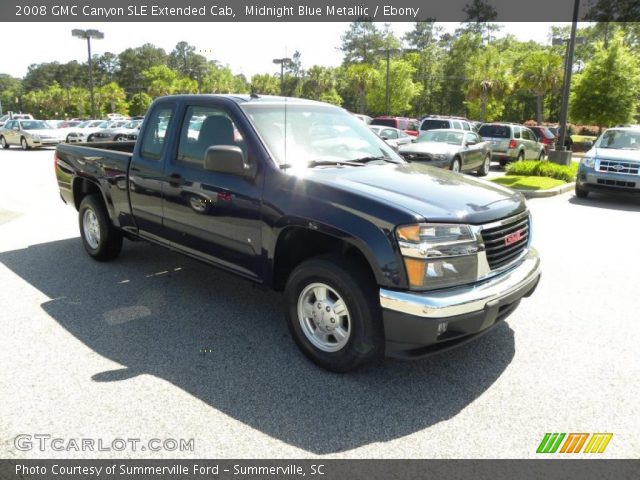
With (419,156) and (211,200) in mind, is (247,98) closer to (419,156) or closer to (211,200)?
(211,200)

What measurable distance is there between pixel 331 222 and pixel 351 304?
1.84 ft

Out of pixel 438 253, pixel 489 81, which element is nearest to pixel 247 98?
pixel 438 253

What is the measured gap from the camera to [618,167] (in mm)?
10875

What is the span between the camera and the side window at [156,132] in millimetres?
4879

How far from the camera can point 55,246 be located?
6.86 m

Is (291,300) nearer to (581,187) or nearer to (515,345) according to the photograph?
(515,345)

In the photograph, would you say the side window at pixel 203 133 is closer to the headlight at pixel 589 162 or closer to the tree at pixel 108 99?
the headlight at pixel 589 162

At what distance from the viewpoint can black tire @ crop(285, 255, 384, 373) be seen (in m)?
3.30

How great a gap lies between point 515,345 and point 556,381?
0.56 metres

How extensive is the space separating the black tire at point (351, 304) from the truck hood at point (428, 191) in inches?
20.7

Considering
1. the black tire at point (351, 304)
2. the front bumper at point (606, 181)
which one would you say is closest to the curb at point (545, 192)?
the front bumper at point (606, 181)
